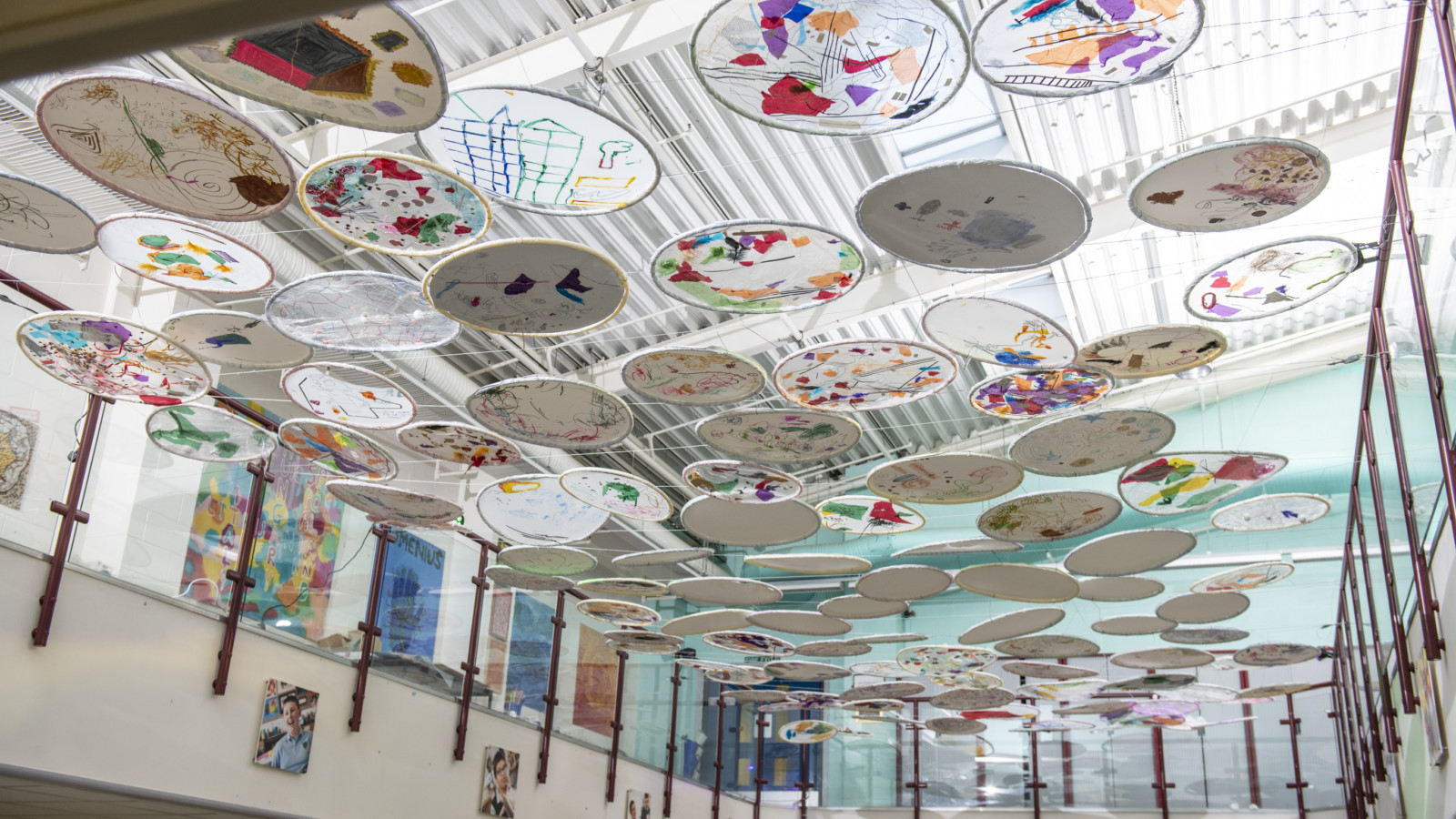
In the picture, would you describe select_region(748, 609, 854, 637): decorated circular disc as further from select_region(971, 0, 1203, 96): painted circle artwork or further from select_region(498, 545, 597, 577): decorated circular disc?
select_region(971, 0, 1203, 96): painted circle artwork

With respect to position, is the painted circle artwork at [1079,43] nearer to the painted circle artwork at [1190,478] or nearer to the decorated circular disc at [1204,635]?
the painted circle artwork at [1190,478]

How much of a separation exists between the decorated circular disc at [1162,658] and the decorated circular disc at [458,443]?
36.6 feet

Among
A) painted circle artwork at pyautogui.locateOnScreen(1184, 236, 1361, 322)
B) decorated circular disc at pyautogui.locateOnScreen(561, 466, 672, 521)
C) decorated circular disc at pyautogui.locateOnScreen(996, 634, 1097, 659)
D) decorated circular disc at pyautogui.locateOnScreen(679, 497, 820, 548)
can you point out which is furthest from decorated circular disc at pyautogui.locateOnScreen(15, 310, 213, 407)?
decorated circular disc at pyautogui.locateOnScreen(996, 634, 1097, 659)

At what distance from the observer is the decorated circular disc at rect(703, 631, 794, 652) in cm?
1869

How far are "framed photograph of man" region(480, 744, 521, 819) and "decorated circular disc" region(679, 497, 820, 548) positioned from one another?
4.53 meters

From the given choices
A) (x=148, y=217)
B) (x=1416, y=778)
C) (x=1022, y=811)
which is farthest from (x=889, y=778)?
(x=148, y=217)

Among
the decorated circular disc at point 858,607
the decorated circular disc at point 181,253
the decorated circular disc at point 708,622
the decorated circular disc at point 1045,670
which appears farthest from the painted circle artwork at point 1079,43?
the decorated circular disc at point 1045,670

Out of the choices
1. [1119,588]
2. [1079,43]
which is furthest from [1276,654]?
[1079,43]

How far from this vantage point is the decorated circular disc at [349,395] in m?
11.0

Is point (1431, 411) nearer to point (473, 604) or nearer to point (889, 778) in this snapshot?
point (473, 604)

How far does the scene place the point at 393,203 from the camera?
25.4ft

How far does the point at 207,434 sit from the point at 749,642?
10133 mm

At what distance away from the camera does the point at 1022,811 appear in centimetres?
2172

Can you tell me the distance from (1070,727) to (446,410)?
12866mm
